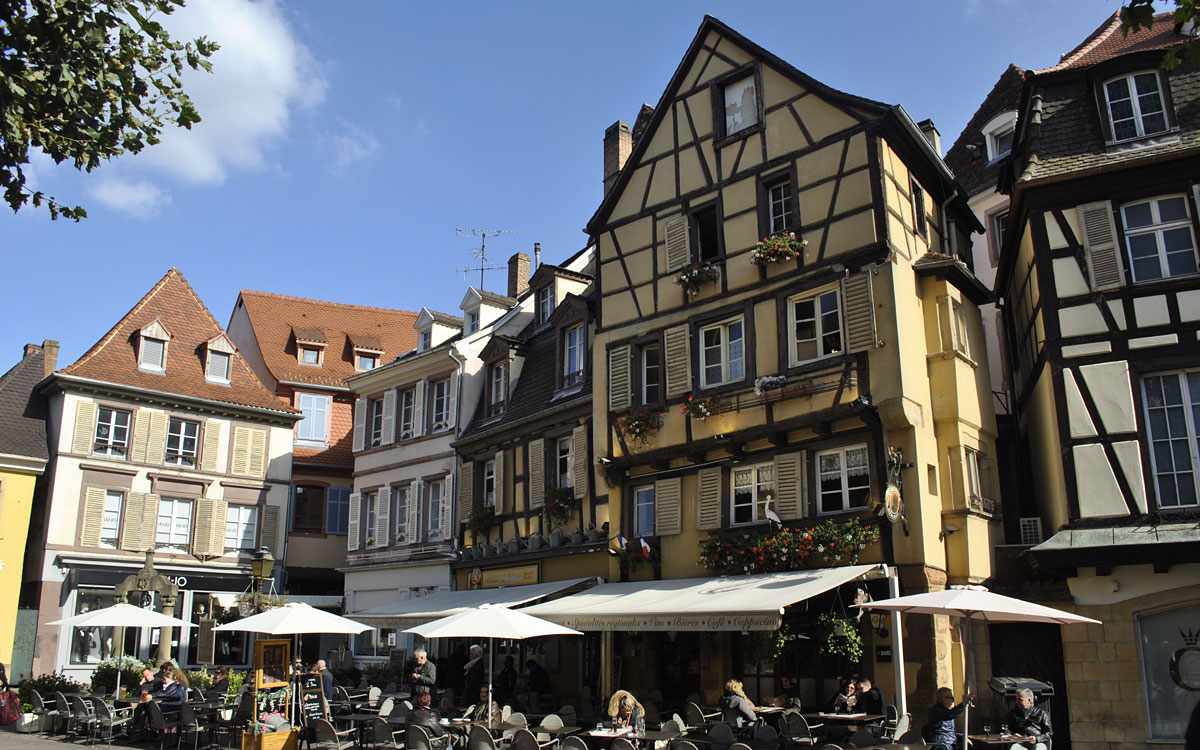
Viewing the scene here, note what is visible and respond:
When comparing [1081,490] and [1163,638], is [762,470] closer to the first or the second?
[1081,490]

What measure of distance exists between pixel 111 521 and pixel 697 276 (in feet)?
59.8

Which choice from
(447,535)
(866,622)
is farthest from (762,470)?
(447,535)

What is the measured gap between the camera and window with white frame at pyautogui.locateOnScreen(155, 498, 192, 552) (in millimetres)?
27406

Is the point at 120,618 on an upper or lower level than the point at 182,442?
lower

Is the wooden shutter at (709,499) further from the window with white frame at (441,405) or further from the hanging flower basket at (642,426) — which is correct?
the window with white frame at (441,405)

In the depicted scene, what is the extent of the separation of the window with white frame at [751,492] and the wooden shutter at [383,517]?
1289 cm

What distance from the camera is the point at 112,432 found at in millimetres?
26984

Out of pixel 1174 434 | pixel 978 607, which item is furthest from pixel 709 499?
pixel 1174 434

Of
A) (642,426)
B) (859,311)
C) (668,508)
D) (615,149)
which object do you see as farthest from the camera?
(615,149)

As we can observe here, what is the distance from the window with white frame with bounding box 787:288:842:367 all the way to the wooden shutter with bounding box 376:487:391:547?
14.4m

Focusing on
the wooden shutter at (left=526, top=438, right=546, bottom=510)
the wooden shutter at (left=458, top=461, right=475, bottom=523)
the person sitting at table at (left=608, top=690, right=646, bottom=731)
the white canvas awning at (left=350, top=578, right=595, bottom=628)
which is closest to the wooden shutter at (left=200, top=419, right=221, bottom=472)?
the wooden shutter at (left=458, top=461, right=475, bottom=523)

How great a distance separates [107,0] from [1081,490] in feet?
41.3

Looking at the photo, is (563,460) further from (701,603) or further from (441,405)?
(701,603)

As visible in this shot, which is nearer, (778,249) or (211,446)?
(778,249)
